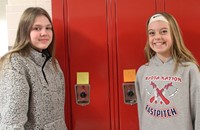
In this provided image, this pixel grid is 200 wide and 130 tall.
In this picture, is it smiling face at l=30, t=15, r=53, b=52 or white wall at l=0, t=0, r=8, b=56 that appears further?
white wall at l=0, t=0, r=8, b=56

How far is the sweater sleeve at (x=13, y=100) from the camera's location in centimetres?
146

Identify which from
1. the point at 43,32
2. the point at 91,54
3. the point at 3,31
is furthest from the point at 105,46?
the point at 3,31

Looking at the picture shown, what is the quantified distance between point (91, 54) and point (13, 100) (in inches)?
32.2

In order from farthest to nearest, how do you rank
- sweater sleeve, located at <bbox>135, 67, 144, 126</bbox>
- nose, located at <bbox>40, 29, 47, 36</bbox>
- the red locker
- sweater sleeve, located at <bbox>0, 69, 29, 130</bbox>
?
the red locker, sweater sleeve, located at <bbox>135, 67, 144, 126</bbox>, nose, located at <bbox>40, 29, 47, 36</bbox>, sweater sleeve, located at <bbox>0, 69, 29, 130</bbox>

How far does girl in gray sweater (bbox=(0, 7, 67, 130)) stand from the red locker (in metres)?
0.22

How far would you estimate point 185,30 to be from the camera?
1.97m

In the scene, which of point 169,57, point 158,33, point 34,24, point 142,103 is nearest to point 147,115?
point 142,103

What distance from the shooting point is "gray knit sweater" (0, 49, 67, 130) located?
148cm

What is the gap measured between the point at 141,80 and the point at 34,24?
942 mm

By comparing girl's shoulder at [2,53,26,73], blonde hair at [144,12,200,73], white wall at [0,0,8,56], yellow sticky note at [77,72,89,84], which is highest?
white wall at [0,0,8,56]

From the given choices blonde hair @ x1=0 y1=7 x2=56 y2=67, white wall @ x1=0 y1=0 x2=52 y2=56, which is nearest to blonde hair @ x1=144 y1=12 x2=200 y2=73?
blonde hair @ x1=0 y1=7 x2=56 y2=67

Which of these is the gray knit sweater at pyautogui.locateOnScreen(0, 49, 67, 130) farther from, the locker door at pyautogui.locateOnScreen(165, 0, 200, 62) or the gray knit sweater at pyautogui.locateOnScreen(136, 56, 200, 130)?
the locker door at pyautogui.locateOnScreen(165, 0, 200, 62)

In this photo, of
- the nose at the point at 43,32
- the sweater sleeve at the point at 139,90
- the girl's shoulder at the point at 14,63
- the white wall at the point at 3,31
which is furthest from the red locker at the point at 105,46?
the white wall at the point at 3,31

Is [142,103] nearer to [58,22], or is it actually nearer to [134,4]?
[134,4]
